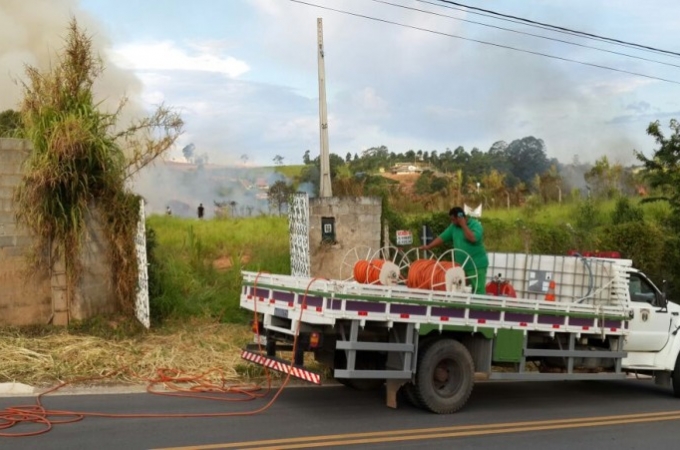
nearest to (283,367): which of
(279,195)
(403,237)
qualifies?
(403,237)

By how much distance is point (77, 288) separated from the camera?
12648mm

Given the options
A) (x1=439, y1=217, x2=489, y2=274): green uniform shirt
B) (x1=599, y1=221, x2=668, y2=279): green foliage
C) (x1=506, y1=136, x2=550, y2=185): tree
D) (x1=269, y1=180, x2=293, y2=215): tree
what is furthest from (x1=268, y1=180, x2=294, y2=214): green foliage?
(x1=506, y1=136, x2=550, y2=185): tree

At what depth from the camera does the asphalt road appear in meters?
7.11

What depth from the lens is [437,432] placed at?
310 inches

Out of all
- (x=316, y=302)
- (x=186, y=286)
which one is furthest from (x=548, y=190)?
(x=316, y=302)

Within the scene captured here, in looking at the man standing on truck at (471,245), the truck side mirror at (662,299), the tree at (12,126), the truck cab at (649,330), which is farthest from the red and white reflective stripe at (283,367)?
the tree at (12,126)

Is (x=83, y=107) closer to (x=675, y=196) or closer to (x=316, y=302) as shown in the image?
(x=316, y=302)

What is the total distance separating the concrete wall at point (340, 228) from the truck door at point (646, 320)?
5.39 meters

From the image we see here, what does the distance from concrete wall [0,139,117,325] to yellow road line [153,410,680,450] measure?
670 centimetres

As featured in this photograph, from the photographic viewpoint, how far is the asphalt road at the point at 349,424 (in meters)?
7.11

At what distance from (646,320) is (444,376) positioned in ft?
12.2

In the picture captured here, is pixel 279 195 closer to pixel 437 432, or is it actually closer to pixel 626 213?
pixel 626 213

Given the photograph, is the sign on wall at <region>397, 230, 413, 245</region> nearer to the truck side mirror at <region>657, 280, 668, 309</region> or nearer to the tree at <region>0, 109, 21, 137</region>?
the truck side mirror at <region>657, 280, 668, 309</region>

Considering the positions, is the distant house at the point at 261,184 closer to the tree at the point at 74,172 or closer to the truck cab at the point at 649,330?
the tree at the point at 74,172
